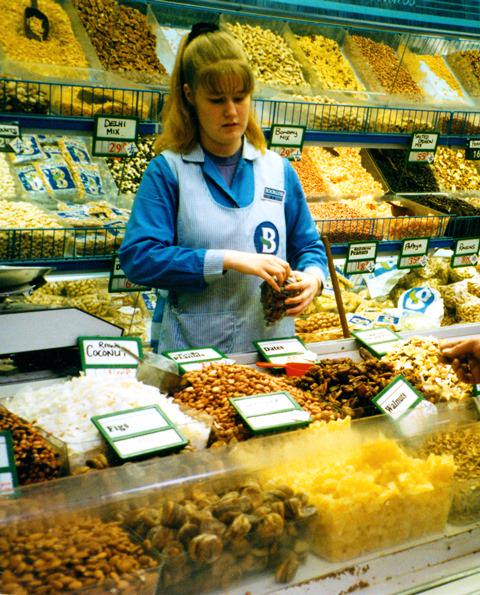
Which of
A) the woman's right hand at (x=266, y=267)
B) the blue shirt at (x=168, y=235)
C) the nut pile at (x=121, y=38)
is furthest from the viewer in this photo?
the nut pile at (x=121, y=38)

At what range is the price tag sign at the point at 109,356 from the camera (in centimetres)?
172

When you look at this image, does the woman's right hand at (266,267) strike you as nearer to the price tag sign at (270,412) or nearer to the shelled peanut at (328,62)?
the price tag sign at (270,412)

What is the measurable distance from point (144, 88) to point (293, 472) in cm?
178

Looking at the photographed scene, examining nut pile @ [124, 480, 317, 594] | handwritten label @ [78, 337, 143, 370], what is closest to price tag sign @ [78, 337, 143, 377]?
handwritten label @ [78, 337, 143, 370]

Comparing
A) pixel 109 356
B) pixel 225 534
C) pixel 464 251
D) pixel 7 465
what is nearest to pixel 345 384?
pixel 109 356

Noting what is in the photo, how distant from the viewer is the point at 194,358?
1.93 metres

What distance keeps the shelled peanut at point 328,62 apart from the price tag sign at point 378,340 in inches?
59.4

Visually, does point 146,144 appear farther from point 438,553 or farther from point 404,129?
point 438,553

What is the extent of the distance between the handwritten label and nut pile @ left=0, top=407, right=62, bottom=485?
359 mm

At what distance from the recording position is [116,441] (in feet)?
4.39

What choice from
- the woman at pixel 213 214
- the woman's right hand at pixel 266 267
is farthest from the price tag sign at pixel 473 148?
the woman's right hand at pixel 266 267

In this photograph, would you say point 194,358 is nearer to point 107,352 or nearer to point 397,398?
point 107,352

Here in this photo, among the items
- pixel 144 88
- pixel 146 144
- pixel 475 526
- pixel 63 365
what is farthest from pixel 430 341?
pixel 146 144

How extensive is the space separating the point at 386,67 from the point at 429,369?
2083mm
